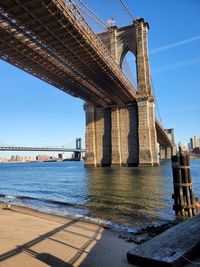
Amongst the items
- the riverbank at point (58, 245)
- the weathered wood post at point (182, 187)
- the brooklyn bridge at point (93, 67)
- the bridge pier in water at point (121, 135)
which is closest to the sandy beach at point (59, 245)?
the riverbank at point (58, 245)

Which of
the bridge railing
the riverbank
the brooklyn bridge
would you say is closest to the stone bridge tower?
the brooklyn bridge

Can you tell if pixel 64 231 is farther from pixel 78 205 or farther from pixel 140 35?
pixel 140 35

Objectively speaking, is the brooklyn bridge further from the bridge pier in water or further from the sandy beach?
the sandy beach

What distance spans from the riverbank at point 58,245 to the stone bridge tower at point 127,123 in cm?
4194

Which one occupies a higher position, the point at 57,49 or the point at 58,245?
the point at 57,49

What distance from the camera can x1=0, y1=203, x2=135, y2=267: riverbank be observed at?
5.95 m

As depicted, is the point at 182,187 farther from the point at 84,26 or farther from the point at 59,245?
the point at 84,26

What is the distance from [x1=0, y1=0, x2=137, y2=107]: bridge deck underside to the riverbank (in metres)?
18.3

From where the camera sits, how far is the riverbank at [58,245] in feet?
19.5

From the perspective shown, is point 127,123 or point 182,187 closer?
point 182,187

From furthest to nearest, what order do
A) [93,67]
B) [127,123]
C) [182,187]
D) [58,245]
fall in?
1. [127,123]
2. [93,67]
3. [182,187]
4. [58,245]

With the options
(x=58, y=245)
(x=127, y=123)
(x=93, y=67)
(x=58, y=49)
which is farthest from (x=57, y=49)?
(x=58, y=245)

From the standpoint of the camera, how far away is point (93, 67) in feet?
126

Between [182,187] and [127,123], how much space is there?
1766 inches
